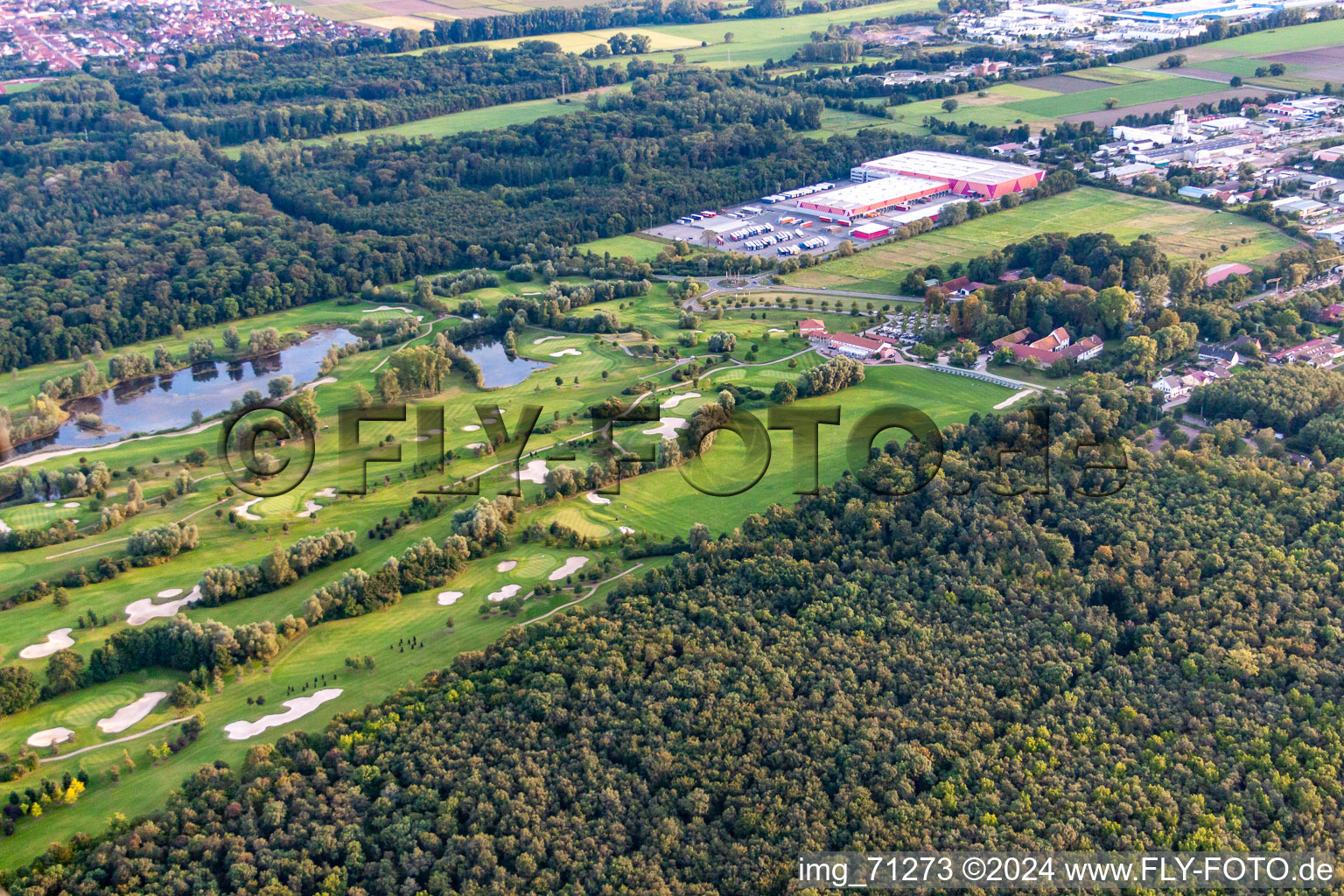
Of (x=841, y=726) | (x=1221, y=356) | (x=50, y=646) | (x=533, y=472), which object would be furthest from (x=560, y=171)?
(x=841, y=726)

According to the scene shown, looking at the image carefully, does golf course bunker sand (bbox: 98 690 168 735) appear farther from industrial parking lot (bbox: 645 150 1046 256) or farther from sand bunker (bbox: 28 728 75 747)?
industrial parking lot (bbox: 645 150 1046 256)

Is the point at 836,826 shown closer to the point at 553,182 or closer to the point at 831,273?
the point at 831,273

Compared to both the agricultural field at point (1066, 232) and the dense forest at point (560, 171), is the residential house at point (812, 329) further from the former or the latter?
the dense forest at point (560, 171)

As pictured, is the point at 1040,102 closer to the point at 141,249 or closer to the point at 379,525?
the point at 141,249

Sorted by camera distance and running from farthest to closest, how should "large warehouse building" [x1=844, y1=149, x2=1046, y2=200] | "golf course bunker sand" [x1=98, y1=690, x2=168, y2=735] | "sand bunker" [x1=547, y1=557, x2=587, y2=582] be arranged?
"large warehouse building" [x1=844, y1=149, x2=1046, y2=200] → "sand bunker" [x1=547, y1=557, x2=587, y2=582] → "golf course bunker sand" [x1=98, y1=690, x2=168, y2=735]

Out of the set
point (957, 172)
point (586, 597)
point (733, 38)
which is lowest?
point (586, 597)

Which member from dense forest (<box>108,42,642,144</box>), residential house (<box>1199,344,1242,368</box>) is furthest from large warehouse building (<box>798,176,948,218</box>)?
dense forest (<box>108,42,642,144</box>)

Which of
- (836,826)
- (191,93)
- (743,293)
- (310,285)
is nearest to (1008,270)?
(743,293)
